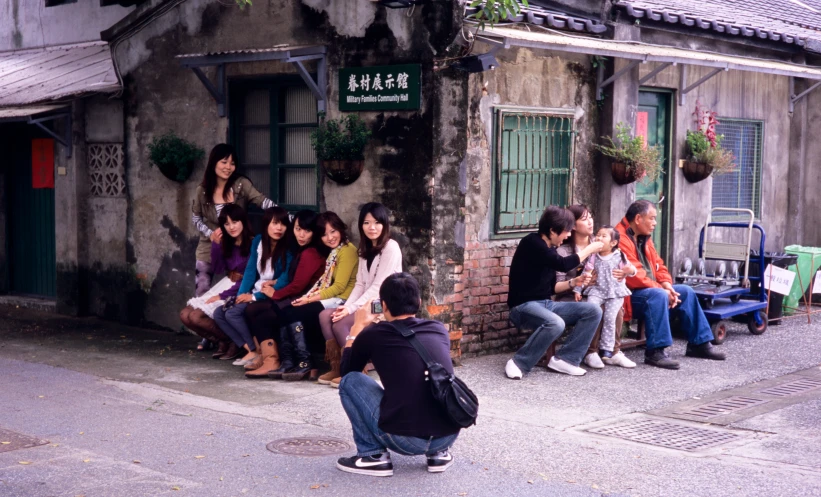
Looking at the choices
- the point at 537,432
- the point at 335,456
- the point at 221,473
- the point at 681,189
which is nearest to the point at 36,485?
the point at 221,473

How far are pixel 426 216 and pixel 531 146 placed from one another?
171 centimetres

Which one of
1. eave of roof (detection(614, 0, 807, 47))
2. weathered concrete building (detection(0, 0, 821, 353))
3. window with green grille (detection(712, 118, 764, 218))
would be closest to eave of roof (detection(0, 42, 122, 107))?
weathered concrete building (detection(0, 0, 821, 353))

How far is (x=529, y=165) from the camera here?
34.1ft

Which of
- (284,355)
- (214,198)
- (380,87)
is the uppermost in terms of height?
(380,87)

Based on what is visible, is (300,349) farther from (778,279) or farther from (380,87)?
(778,279)

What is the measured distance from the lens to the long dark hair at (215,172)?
1033 centimetres

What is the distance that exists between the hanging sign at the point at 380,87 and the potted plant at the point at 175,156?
2.07 metres

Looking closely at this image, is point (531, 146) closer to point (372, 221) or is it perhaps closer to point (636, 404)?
point (372, 221)

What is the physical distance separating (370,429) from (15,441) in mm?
2482

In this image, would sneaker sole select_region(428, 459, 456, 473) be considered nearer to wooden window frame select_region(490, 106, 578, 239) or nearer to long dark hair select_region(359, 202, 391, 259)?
long dark hair select_region(359, 202, 391, 259)

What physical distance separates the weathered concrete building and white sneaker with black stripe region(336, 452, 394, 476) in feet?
10.4

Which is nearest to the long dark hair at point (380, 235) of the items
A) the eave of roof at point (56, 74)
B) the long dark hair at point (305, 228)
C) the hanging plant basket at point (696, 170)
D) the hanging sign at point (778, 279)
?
the long dark hair at point (305, 228)

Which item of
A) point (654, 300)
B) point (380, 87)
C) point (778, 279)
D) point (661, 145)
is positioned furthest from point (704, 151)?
point (380, 87)

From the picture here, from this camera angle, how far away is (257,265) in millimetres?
9680
